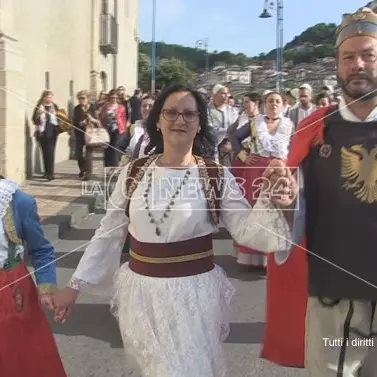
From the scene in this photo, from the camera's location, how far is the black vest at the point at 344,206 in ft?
8.43

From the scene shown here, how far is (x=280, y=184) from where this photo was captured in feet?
7.72

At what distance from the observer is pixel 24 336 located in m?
2.89

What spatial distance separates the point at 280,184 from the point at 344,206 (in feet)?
1.24

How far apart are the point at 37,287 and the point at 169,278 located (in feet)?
2.13

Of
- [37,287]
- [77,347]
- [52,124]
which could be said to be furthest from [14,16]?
[37,287]

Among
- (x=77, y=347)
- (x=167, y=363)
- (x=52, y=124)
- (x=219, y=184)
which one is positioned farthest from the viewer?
(x=52, y=124)

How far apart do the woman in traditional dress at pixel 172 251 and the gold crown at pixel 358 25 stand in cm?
65

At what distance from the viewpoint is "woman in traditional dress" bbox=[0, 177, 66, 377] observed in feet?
9.36

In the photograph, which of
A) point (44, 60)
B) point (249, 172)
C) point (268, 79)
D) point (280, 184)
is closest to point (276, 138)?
point (249, 172)

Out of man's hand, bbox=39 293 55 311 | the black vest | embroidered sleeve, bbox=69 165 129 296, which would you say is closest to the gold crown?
the black vest

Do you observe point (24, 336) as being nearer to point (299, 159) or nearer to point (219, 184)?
point (219, 184)

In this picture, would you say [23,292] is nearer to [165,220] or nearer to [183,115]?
[165,220]

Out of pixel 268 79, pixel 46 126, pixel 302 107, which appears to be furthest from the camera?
pixel 268 79

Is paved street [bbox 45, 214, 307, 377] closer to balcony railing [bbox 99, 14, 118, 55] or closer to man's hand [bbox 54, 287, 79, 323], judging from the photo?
man's hand [bbox 54, 287, 79, 323]
